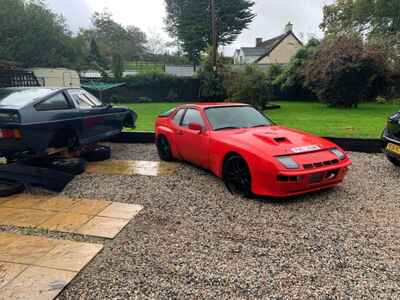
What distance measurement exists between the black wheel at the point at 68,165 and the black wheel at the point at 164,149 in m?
1.59

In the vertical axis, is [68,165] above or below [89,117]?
below

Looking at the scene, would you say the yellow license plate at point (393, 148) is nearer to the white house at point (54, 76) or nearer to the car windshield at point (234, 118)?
the car windshield at point (234, 118)

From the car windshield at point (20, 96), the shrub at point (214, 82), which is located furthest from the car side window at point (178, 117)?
the shrub at point (214, 82)

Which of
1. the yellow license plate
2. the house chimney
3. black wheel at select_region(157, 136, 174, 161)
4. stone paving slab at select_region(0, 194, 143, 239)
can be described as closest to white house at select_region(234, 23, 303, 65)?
the house chimney

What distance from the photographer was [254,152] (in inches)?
146

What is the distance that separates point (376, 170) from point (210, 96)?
14317 mm

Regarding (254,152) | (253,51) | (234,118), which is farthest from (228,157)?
(253,51)

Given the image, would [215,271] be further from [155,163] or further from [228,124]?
[155,163]

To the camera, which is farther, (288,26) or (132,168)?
(288,26)

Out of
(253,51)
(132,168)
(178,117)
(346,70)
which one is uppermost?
(253,51)

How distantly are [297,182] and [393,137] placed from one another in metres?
2.34

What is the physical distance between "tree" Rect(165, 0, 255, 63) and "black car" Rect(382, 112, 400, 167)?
3156 cm

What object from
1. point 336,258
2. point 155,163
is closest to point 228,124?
point 155,163

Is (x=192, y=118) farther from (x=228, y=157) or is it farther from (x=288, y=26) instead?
(x=288, y=26)
